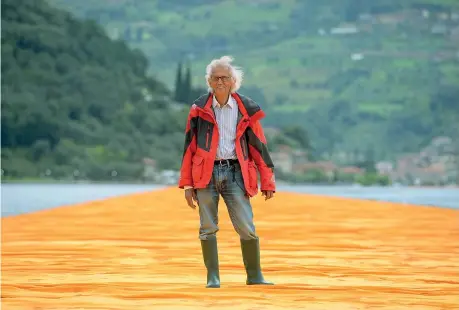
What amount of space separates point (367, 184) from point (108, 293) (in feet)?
475

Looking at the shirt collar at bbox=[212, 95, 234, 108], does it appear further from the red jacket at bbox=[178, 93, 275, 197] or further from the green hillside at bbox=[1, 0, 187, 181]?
the green hillside at bbox=[1, 0, 187, 181]

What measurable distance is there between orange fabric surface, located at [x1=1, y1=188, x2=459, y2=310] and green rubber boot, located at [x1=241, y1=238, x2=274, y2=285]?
0.09m

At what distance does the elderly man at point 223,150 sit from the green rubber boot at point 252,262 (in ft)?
0.71

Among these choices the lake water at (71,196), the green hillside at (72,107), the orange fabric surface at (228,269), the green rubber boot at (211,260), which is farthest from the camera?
the green hillside at (72,107)

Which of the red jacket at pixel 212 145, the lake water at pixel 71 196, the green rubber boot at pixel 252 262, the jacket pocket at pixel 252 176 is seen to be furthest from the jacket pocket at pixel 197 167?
the lake water at pixel 71 196

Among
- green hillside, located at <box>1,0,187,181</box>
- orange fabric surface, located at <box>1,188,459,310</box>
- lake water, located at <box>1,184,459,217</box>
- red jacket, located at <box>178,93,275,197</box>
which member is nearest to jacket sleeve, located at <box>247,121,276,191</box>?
red jacket, located at <box>178,93,275,197</box>

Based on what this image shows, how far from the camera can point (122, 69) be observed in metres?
133

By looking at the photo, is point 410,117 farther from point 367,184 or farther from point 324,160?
point 367,184

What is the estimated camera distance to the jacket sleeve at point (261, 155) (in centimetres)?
703

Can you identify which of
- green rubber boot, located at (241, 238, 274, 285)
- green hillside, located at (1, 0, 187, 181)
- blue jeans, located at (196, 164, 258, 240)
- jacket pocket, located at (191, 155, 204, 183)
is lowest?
green rubber boot, located at (241, 238, 274, 285)

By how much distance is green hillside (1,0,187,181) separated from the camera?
112 m

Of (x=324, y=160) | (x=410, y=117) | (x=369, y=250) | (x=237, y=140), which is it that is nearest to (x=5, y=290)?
(x=237, y=140)

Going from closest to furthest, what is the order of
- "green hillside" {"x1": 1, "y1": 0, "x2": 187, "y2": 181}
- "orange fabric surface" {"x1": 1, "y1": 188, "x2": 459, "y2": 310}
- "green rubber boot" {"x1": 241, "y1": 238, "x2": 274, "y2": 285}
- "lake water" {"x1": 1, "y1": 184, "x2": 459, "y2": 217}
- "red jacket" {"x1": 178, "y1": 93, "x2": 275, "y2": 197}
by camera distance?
1. "orange fabric surface" {"x1": 1, "y1": 188, "x2": 459, "y2": 310}
2. "red jacket" {"x1": 178, "y1": 93, "x2": 275, "y2": 197}
3. "green rubber boot" {"x1": 241, "y1": 238, "x2": 274, "y2": 285}
4. "lake water" {"x1": 1, "y1": 184, "x2": 459, "y2": 217}
5. "green hillside" {"x1": 1, "y1": 0, "x2": 187, "y2": 181}

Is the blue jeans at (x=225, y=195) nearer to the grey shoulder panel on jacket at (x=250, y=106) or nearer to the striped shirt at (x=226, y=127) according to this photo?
the striped shirt at (x=226, y=127)
